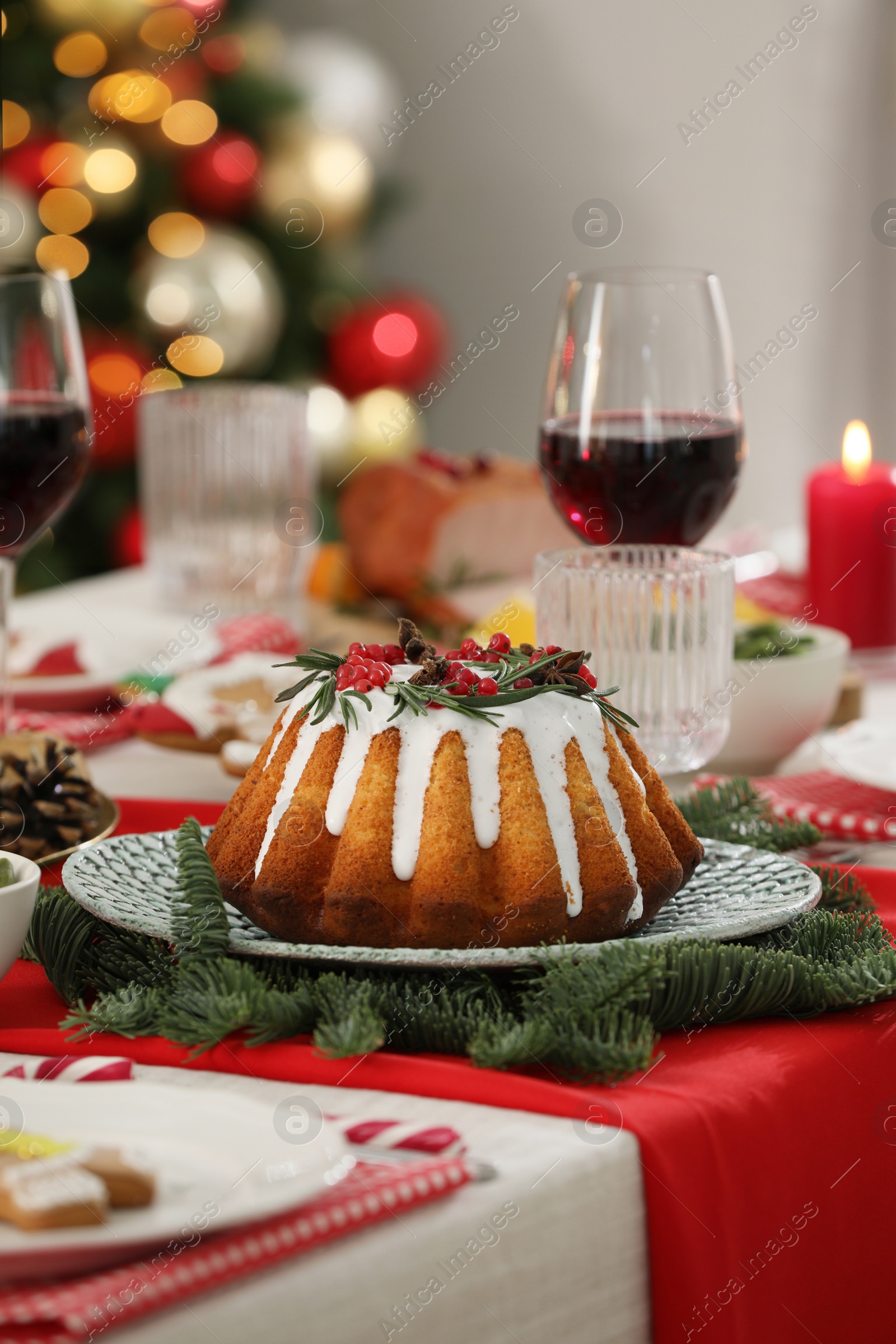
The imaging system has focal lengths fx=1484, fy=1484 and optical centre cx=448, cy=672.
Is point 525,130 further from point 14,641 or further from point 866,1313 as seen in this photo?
point 866,1313

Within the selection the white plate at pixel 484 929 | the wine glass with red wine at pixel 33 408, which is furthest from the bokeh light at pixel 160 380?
the white plate at pixel 484 929

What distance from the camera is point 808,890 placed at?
82cm

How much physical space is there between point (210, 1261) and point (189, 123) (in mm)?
3279

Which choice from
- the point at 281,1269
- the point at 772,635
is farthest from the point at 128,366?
the point at 281,1269

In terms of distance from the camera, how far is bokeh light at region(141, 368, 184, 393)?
3383mm

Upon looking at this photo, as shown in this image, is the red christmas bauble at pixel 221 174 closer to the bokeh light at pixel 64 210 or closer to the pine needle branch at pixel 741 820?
the bokeh light at pixel 64 210

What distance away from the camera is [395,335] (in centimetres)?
388

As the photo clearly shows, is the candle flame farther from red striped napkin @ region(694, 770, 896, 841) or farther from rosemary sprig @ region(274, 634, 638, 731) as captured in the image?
rosemary sprig @ region(274, 634, 638, 731)

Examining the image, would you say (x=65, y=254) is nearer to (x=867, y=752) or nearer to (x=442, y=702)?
(x=867, y=752)

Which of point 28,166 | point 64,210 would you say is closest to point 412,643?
point 28,166

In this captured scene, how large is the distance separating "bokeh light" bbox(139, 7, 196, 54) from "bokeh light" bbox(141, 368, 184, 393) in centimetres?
71

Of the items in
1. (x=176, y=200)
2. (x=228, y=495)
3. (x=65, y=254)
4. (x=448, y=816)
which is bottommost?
(x=448, y=816)

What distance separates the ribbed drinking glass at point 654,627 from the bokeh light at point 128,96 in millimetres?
2613

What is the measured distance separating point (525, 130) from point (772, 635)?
11.3ft
